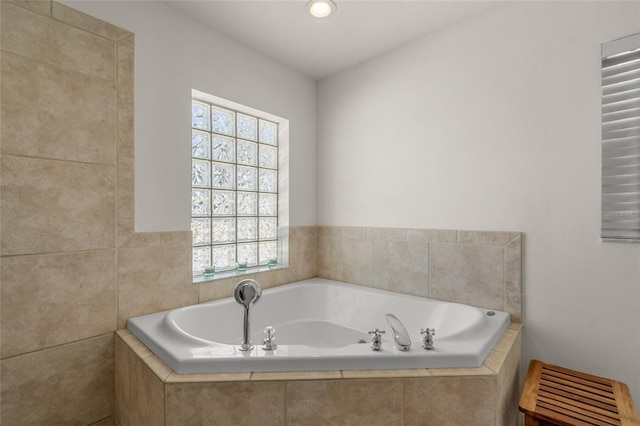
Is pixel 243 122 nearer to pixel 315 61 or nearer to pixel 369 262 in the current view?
pixel 315 61

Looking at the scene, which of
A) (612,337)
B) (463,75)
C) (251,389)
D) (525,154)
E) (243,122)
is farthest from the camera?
(243,122)

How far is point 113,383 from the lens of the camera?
1686mm

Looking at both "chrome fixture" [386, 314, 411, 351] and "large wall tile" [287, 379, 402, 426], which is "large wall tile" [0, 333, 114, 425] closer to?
"large wall tile" [287, 379, 402, 426]

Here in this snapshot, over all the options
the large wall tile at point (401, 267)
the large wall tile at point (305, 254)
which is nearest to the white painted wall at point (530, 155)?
the large wall tile at point (401, 267)

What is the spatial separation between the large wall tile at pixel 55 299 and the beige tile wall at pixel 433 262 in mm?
1665

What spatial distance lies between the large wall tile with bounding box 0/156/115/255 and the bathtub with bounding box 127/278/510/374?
537 millimetres

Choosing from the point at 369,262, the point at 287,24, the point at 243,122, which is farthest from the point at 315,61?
the point at 369,262

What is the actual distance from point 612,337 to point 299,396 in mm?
1580

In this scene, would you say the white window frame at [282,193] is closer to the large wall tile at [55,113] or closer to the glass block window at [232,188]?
the glass block window at [232,188]

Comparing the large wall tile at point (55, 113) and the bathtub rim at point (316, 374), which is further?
the large wall tile at point (55, 113)

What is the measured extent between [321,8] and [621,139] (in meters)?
1.70

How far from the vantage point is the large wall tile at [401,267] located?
226 cm

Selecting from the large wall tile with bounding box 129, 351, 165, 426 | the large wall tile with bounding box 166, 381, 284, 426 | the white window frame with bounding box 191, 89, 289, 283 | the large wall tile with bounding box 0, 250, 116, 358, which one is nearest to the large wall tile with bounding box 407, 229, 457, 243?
the white window frame with bounding box 191, 89, 289, 283

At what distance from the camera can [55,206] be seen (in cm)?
152
